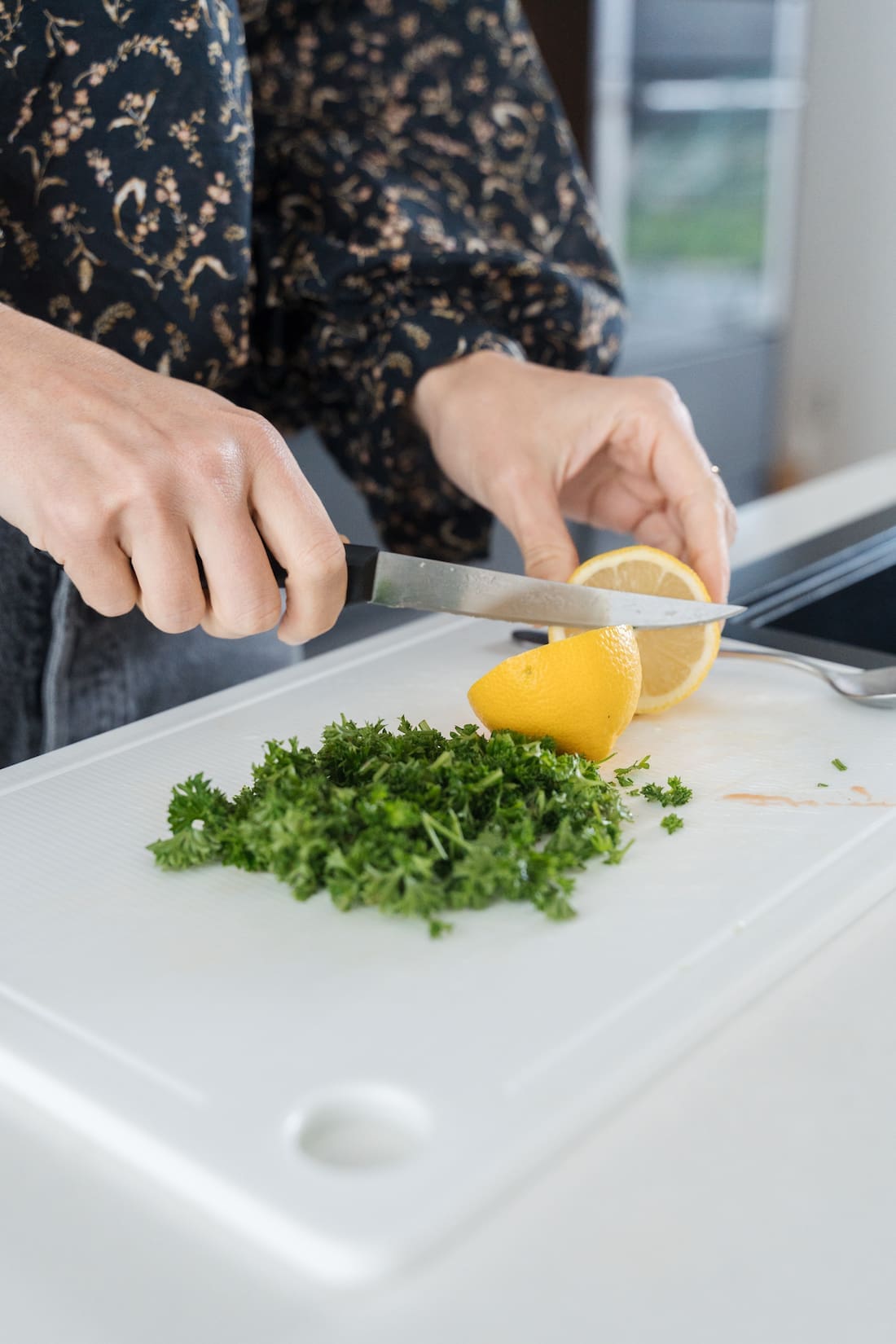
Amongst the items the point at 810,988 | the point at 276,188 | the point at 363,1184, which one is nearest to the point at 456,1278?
the point at 363,1184

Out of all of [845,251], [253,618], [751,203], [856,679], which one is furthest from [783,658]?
[845,251]

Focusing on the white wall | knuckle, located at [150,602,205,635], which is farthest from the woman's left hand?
the white wall

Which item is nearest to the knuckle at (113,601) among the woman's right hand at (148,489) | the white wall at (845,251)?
the woman's right hand at (148,489)

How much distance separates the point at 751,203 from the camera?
3.91 m

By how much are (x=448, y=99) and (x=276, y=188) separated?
20 cm

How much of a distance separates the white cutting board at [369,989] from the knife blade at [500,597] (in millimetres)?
112

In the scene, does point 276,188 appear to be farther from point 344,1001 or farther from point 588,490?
point 344,1001

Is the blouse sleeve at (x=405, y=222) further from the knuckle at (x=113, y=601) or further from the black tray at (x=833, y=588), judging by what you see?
the knuckle at (x=113, y=601)

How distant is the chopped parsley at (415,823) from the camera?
68 cm

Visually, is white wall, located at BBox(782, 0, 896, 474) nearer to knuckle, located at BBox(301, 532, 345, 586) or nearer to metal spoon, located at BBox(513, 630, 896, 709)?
metal spoon, located at BBox(513, 630, 896, 709)

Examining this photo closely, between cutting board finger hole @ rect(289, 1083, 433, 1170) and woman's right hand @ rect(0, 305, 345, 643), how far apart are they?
336mm

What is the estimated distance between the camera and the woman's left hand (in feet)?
3.50

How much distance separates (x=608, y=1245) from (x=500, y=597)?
0.52 metres

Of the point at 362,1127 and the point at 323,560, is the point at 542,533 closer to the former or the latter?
the point at 323,560
